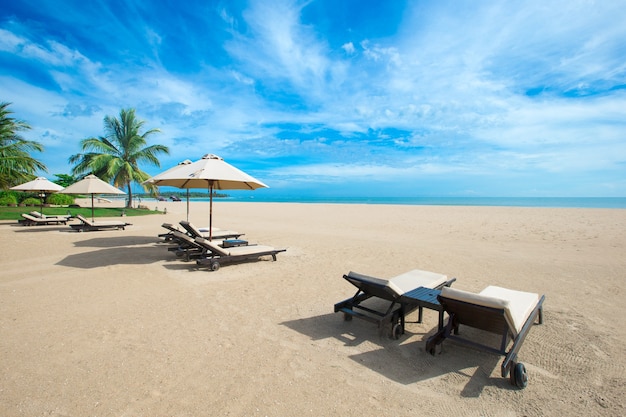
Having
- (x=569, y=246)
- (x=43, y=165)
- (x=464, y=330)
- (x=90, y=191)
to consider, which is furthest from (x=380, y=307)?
(x=43, y=165)

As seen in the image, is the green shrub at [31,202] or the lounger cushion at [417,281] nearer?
the lounger cushion at [417,281]

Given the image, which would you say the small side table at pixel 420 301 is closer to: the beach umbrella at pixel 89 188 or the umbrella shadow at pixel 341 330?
the umbrella shadow at pixel 341 330

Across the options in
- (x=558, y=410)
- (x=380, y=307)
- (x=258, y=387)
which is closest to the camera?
(x=558, y=410)

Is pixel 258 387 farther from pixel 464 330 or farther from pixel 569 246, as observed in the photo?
pixel 569 246

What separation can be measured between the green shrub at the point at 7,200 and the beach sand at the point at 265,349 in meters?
17.8

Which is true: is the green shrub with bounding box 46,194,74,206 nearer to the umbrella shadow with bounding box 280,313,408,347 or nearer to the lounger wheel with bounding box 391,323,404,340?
the umbrella shadow with bounding box 280,313,408,347

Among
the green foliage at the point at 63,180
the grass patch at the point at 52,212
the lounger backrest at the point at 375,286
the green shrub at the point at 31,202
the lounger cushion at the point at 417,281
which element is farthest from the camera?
the green foliage at the point at 63,180

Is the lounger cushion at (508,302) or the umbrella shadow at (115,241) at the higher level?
the lounger cushion at (508,302)

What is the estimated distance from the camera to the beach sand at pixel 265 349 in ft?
8.26

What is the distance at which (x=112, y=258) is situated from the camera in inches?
291

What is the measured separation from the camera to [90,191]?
1132 cm

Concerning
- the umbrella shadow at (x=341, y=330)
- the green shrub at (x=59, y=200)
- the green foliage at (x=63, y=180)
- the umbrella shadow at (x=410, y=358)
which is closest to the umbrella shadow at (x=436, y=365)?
the umbrella shadow at (x=410, y=358)

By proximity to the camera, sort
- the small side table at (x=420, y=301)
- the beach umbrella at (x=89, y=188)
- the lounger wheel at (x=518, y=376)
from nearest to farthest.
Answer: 1. the lounger wheel at (x=518, y=376)
2. the small side table at (x=420, y=301)
3. the beach umbrella at (x=89, y=188)

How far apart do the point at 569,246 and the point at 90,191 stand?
16420 mm
